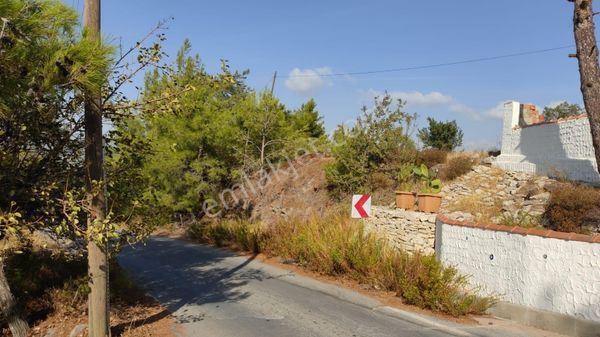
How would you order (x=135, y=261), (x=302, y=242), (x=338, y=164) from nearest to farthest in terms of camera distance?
(x=302, y=242)
(x=135, y=261)
(x=338, y=164)

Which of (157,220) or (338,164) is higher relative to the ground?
(338,164)

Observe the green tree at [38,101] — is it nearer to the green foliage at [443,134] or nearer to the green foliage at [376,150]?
the green foliage at [376,150]

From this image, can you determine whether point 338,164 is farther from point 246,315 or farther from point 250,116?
point 246,315

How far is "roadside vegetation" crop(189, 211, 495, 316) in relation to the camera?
816 cm

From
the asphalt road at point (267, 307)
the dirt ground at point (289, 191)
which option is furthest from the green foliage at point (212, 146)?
the asphalt road at point (267, 307)

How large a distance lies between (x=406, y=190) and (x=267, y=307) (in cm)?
734

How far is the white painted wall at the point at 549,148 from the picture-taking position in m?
13.3

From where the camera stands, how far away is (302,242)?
12.5 meters

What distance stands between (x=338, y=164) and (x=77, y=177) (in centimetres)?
1341

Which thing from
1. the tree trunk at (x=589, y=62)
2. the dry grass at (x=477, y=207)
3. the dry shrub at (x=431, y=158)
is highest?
the tree trunk at (x=589, y=62)

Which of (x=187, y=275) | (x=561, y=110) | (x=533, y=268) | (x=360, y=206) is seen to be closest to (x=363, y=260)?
(x=360, y=206)

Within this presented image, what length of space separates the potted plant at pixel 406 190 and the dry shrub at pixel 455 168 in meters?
1.39

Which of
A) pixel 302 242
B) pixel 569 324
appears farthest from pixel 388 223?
pixel 569 324

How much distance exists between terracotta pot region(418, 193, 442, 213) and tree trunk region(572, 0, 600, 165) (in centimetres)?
365
